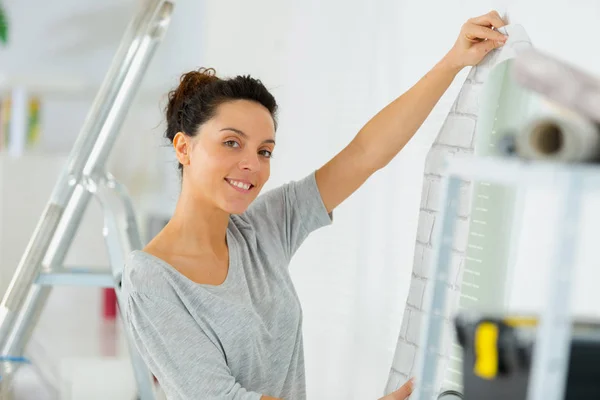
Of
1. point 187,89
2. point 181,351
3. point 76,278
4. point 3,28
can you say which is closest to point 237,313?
point 181,351

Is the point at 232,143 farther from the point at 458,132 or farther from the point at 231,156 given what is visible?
the point at 458,132

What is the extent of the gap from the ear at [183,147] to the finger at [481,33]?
24.0 inches

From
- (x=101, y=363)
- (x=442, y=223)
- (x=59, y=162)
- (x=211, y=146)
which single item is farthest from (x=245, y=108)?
(x=59, y=162)

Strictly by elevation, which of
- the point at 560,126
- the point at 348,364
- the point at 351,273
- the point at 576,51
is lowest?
the point at 348,364

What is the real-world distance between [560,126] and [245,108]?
3.22 feet

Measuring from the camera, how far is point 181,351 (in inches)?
63.1

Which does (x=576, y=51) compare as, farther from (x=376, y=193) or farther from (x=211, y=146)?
(x=376, y=193)

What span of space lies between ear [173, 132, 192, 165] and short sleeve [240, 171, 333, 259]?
0.72ft

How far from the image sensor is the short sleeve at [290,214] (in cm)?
193

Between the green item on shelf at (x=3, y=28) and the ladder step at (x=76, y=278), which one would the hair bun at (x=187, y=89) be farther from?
the green item on shelf at (x=3, y=28)

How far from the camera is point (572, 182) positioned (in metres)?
0.87

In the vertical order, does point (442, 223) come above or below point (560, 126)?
below

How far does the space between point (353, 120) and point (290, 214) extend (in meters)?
0.62

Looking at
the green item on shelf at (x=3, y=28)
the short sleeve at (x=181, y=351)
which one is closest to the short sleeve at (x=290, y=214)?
the short sleeve at (x=181, y=351)
